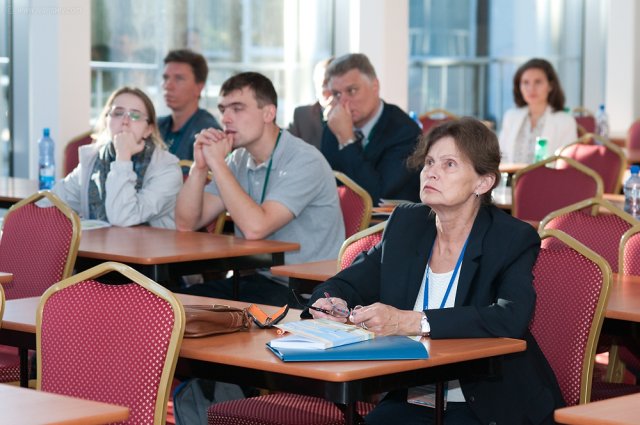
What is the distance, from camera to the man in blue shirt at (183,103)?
23.1 ft

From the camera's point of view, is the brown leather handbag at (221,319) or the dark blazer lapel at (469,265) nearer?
the brown leather handbag at (221,319)

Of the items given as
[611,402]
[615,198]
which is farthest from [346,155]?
[611,402]

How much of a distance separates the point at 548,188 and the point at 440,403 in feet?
10.3

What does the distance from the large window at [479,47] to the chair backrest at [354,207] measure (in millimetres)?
7023

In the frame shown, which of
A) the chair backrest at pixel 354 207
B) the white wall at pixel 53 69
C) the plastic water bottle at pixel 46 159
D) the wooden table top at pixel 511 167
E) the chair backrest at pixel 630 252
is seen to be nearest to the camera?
the chair backrest at pixel 630 252

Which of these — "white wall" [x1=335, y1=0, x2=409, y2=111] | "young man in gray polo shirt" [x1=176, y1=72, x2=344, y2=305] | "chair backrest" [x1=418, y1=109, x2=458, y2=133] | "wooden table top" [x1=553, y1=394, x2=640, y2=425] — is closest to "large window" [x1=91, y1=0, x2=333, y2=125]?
"white wall" [x1=335, y1=0, x2=409, y2=111]

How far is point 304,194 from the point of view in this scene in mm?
4691

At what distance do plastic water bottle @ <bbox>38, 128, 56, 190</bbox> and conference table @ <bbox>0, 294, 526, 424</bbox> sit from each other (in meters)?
3.62

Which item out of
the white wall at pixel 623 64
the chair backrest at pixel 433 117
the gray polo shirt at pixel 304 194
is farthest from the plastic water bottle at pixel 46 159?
the white wall at pixel 623 64

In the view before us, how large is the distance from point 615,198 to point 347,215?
6.36 ft

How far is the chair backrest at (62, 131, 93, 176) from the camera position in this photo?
721 cm

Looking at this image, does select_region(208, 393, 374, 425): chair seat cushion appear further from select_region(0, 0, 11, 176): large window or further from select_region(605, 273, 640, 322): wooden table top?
select_region(0, 0, 11, 176): large window

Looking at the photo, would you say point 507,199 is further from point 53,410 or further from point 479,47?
point 479,47

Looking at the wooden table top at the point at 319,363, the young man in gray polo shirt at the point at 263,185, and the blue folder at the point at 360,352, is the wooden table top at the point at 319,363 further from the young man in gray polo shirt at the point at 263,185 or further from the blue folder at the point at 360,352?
the young man in gray polo shirt at the point at 263,185
